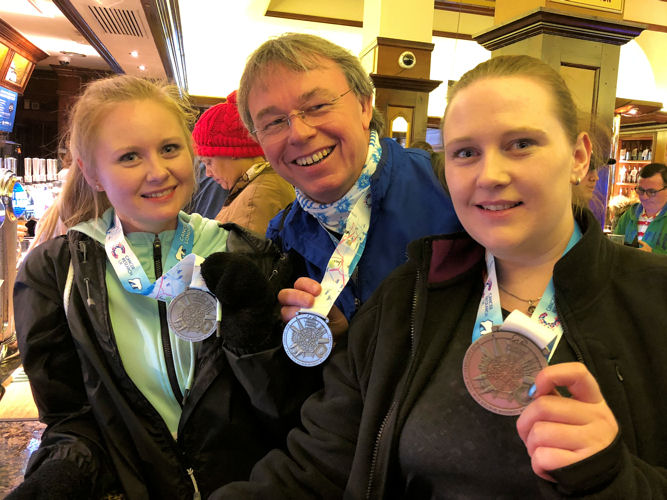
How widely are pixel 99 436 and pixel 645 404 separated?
136 cm

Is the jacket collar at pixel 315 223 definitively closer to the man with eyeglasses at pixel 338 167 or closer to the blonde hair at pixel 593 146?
the man with eyeglasses at pixel 338 167

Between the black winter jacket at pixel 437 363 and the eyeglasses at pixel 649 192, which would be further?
the eyeglasses at pixel 649 192

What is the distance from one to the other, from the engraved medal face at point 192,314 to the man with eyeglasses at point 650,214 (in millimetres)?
4615

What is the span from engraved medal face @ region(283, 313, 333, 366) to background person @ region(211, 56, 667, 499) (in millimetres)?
75

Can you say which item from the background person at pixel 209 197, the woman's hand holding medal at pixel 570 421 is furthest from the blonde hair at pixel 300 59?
the background person at pixel 209 197

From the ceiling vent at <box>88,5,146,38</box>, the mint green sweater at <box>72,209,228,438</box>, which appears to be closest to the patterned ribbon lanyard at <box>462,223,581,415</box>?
the mint green sweater at <box>72,209,228,438</box>

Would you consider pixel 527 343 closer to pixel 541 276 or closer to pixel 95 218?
pixel 541 276

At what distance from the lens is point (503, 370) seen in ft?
3.16

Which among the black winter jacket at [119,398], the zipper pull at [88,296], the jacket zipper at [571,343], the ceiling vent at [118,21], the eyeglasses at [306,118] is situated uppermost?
the ceiling vent at [118,21]

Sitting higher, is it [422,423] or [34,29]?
[34,29]

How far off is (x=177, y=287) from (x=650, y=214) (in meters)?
5.40

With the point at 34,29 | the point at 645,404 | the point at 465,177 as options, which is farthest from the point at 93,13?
the point at 645,404

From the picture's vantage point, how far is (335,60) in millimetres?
1648

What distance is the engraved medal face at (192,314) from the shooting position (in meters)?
1.39
